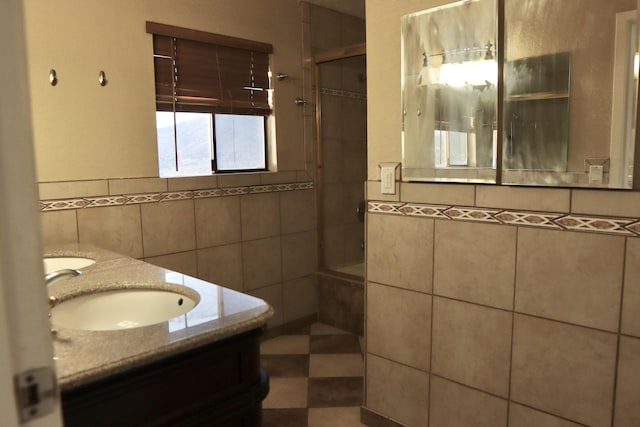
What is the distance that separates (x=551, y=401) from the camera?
5.46 ft

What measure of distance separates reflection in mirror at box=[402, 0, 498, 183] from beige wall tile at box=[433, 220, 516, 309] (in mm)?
199

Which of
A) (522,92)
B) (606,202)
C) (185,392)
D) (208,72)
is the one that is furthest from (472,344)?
(208,72)

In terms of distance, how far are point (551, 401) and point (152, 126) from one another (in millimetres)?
2291

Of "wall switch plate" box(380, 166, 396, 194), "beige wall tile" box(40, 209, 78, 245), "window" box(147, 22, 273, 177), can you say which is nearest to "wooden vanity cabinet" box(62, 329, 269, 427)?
"wall switch plate" box(380, 166, 396, 194)

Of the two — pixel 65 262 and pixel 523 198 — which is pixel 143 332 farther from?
pixel 523 198

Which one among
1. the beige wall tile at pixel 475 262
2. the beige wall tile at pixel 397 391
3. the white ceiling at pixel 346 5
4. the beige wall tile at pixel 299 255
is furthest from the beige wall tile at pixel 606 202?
the white ceiling at pixel 346 5

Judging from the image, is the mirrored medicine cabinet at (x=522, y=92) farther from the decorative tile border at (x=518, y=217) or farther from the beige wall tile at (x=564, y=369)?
the beige wall tile at (x=564, y=369)

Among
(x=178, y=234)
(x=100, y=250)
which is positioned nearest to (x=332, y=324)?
(x=178, y=234)

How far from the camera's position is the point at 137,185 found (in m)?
2.61

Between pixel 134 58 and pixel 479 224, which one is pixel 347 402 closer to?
pixel 479 224

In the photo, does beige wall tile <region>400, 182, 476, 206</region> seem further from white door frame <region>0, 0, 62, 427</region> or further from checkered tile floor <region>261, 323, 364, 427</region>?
white door frame <region>0, 0, 62, 427</region>

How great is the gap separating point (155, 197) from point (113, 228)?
286mm

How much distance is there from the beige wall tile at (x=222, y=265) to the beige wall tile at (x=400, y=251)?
3.90 feet

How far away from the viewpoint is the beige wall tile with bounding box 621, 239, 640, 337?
1453 millimetres
